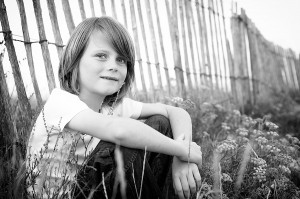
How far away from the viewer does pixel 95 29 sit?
73.5 inches

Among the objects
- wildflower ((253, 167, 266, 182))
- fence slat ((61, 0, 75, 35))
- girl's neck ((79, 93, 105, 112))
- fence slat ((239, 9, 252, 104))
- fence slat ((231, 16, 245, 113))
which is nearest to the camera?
wildflower ((253, 167, 266, 182))

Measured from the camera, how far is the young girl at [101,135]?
131 cm

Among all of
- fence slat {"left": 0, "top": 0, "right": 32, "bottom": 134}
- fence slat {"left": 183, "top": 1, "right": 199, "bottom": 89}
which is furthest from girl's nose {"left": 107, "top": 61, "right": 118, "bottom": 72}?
fence slat {"left": 183, "top": 1, "right": 199, "bottom": 89}

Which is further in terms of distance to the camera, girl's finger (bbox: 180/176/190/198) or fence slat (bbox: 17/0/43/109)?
fence slat (bbox: 17/0/43/109)

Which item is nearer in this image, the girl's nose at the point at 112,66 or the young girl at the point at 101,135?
the young girl at the point at 101,135

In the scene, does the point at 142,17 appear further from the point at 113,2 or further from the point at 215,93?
the point at 215,93

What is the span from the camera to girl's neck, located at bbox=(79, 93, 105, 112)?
1929 millimetres

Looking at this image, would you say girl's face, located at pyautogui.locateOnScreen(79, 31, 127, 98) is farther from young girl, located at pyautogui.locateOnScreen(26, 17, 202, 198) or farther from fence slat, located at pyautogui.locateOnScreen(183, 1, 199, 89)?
fence slat, located at pyautogui.locateOnScreen(183, 1, 199, 89)

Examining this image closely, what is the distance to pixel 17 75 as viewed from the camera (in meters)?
1.91

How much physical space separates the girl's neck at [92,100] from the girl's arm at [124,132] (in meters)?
0.42

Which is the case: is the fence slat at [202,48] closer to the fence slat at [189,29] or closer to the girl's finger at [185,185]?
the fence slat at [189,29]

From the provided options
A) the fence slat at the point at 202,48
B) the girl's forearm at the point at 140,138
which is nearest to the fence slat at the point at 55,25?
the girl's forearm at the point at 140,138

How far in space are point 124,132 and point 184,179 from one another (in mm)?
451

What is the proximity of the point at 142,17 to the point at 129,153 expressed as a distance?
2289mm
